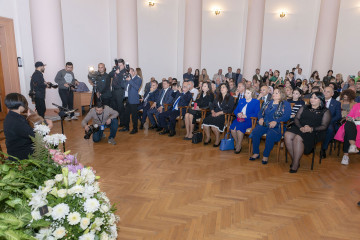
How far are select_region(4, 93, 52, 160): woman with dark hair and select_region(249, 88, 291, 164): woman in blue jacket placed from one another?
3.75 meters

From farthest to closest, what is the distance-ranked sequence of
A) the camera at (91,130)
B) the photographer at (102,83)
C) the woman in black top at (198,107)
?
the photographer at (102,83)
the woman in black top at (198,107)
the camera at (91,130)

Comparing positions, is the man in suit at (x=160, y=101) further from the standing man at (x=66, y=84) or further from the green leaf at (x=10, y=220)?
the green leaf at (x=10, y=220)

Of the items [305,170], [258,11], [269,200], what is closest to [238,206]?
[269,200]

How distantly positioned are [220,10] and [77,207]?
13.9m

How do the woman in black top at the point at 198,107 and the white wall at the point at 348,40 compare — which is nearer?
the woman in black top at the point at 198,107

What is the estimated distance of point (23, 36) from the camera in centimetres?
796

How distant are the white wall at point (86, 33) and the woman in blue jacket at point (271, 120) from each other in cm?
749

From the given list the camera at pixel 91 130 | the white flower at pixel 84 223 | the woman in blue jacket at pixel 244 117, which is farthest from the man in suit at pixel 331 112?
the white flower at pixel 84 223

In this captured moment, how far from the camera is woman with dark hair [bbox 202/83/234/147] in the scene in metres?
5.94

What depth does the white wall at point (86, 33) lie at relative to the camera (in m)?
9.79

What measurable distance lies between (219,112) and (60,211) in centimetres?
489

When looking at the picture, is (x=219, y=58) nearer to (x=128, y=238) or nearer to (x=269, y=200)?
(x=269, y=200)

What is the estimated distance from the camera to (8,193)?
1.21 m

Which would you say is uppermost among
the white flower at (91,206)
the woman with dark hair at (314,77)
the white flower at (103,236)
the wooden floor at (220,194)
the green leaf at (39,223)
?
the woman with dark hair at (314,77)
